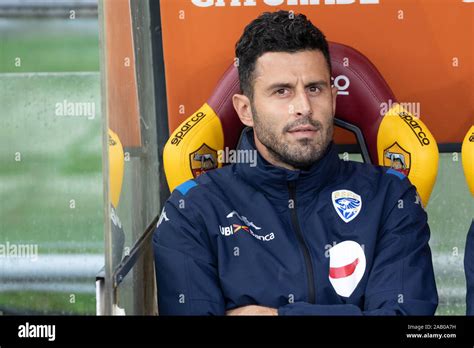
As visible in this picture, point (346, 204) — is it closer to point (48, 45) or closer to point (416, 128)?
point (416, 128)

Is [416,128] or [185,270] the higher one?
[416,128]

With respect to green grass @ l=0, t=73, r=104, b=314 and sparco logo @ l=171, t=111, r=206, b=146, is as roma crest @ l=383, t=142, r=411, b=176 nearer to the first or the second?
sparco logo @ l=171, t=111, r=206, b=146

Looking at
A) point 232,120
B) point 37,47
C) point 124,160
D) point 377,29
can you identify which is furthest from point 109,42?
point 37,47

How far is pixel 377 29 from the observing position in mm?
2143

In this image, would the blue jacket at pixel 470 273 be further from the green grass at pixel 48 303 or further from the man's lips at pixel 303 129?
the green grass at pixel 48 303

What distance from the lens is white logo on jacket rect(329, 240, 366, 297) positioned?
1.55 metres

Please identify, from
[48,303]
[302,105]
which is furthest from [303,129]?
[48,303]

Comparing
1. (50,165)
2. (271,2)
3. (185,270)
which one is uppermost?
(50,165)

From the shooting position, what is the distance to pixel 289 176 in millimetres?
1609

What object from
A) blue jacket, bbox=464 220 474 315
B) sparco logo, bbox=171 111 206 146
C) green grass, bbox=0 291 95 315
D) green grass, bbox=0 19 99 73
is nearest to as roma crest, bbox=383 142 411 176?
blue jacket, bbox=464 220 474 315

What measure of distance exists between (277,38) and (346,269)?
0.44 m

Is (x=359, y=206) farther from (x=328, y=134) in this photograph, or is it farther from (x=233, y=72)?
(x=233, y=72)

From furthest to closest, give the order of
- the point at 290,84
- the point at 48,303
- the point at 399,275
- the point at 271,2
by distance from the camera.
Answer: the point at 48,303, the point at 271,2, the point at 290,84, the point at 399,275

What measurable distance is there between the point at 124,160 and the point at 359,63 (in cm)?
64
